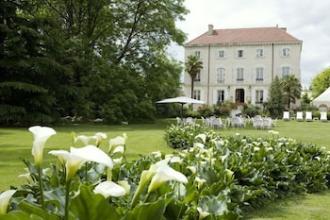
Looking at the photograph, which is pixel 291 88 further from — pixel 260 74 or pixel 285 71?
pixel 260 74

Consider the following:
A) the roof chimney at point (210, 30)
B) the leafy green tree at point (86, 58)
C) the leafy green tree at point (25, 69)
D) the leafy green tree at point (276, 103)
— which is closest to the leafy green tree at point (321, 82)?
the roof chimney at point (210, 30)

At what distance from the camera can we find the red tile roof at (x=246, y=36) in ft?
210

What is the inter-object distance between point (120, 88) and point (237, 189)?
96.2 feet

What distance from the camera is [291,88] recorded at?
181 feet

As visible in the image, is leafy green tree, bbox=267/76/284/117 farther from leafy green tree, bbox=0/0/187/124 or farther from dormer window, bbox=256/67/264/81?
leafy green tree, bbox=0/0/187/124

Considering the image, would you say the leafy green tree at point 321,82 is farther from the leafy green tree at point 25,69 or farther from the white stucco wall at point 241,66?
the leafy green tree at point 25,69

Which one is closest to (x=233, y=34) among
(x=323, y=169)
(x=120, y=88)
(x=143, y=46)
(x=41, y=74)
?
(x=143, y=46)

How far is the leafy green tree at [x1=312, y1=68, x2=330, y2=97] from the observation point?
3629 inches

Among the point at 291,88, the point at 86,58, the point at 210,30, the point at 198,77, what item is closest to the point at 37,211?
the point at 86,58

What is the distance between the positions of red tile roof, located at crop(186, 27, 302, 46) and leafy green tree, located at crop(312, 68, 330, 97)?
30168 millimetres

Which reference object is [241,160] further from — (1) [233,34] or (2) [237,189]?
(1) [233,34]

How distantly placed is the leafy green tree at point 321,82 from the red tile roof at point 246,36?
30168mm

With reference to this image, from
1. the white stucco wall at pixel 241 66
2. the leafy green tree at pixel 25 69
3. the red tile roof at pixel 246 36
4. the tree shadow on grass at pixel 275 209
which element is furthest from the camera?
the red tile roof at pixel 246 36

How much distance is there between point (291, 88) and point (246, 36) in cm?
1382
